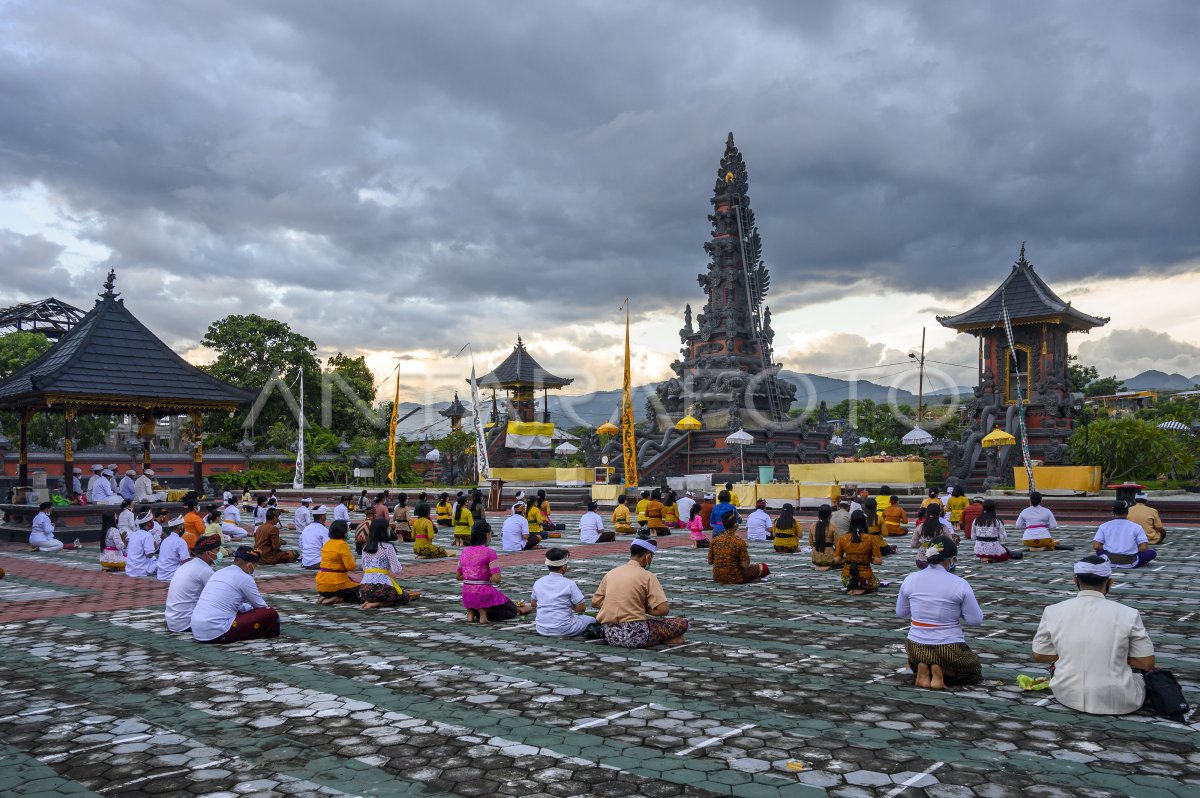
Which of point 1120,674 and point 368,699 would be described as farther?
point 368,699

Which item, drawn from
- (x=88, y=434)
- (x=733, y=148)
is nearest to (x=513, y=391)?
(x=733, y=148)

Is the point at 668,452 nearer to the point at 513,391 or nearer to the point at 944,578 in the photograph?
the point at 513,391

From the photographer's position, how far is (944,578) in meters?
7.02

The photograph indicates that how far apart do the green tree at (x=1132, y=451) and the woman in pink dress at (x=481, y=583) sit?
98.4ft

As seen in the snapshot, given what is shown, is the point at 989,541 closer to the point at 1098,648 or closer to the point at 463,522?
the point at 463,522

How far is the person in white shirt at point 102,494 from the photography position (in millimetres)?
24031

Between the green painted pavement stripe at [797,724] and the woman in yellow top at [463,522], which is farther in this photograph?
the woman in yellow top at [463,522]

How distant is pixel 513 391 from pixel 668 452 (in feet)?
75.1

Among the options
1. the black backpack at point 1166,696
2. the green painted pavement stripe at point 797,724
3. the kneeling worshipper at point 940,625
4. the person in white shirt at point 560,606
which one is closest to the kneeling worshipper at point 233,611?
the green painted pavement stripe at point 797,724

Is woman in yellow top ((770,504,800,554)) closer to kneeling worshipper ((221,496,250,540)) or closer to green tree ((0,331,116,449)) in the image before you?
kneeling worshipper ((221,496,250,540))

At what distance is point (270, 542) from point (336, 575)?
5.46m

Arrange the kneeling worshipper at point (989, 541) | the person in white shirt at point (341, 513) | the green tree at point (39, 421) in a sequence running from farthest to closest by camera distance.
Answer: the green tree at point (39, 421)
the kneeling worshipper at point (989, 541)
the person in white shirt at point (341, 513)

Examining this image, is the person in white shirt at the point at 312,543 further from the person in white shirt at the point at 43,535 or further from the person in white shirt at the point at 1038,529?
the person in white shirt at the point at 1038,529

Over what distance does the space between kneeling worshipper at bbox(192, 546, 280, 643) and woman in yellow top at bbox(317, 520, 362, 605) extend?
2.25 meters
